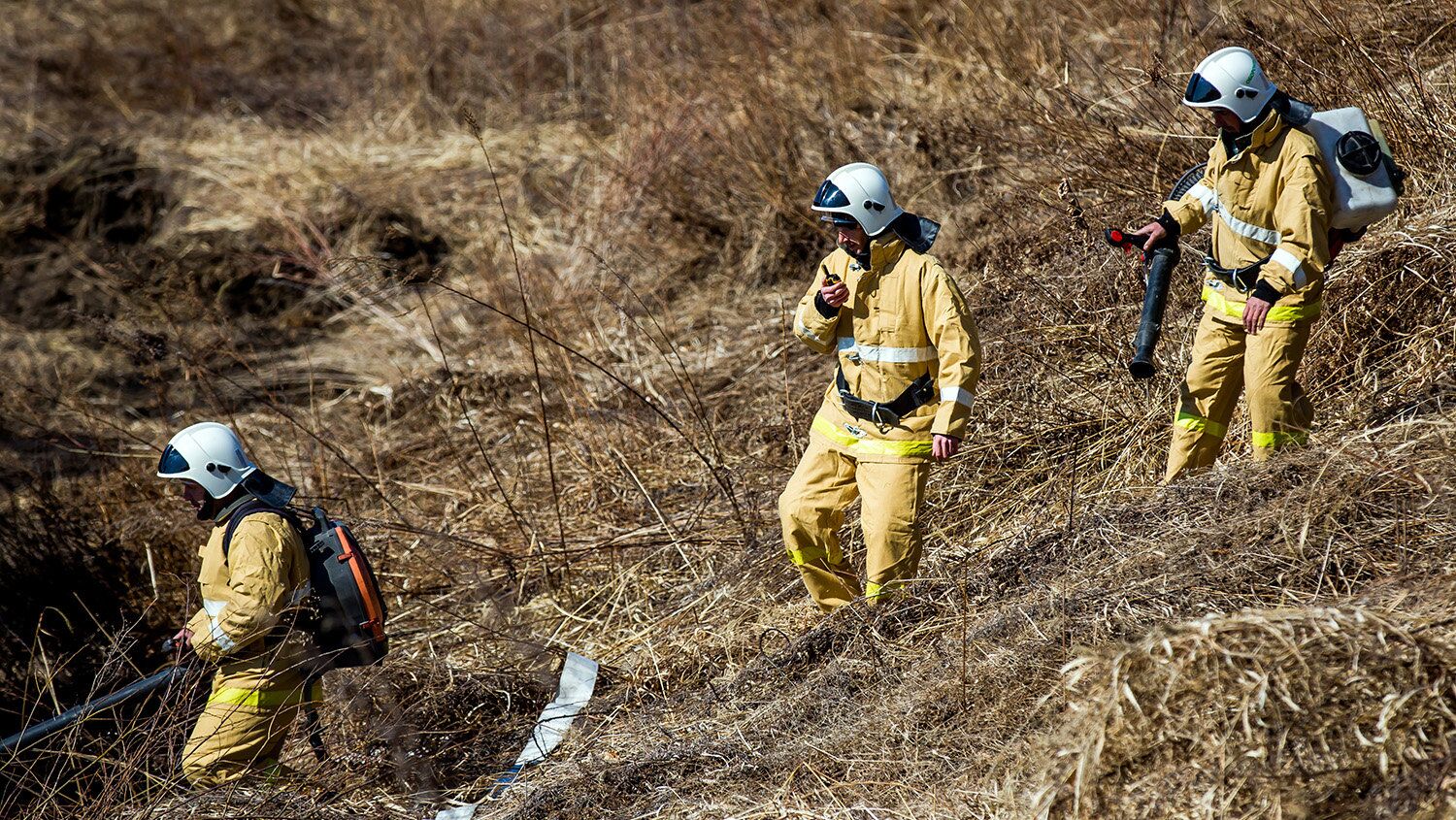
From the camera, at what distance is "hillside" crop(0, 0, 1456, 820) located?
Answer: 3.95 m

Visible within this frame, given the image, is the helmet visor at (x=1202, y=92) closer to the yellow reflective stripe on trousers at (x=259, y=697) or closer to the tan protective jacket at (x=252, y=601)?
the tan protective jacket at (x=252, y=601)

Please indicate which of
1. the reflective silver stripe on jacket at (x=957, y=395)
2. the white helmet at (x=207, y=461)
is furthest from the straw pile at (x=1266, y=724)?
the white helmet at (x=207, y=461)

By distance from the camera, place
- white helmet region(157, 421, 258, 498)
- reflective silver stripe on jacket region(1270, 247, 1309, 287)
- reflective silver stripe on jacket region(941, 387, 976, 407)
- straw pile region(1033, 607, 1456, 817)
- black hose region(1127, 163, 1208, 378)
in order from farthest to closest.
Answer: black hose region(1127, 163, 1208, 378) < white helmet region(157, 421, 258, 498) < reflective silver stripe on jacket region(941, 387, 976, 407) < reflective silver stripe on jacket region(1270, 247, 1309, 287) < straw pile region(1033, 607, 1456, 817)

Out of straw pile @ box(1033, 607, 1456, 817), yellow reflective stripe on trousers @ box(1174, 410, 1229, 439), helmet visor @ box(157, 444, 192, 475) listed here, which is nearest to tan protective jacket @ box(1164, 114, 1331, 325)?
yellow reflective stripe on trousers @ box(1174, 410, 1229, 439)

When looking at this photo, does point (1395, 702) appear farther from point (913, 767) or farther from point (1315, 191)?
point (1315, 191)

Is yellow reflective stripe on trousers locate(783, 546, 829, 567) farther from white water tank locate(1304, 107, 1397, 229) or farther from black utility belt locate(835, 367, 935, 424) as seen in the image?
white water tank locate(1304, 107, 1397, 229)

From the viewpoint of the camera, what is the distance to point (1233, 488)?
15.5 feet

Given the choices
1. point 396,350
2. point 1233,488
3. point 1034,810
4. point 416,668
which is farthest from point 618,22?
point 1034,810

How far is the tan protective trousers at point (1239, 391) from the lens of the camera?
476cm

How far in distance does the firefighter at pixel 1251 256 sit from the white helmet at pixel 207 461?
3668 millimetres

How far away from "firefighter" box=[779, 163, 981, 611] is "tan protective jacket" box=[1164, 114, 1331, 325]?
106 cm

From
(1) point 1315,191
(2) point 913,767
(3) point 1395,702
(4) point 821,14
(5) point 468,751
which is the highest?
(4) point 821,14

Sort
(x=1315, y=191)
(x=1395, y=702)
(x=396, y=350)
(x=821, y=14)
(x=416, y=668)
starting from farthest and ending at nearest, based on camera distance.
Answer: (x=821, y=14), (x=396, y=350), (x=416, y=668), (x=1315, y=191), (x=1395, y=702)

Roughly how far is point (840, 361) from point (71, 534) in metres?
4.52
